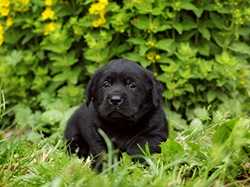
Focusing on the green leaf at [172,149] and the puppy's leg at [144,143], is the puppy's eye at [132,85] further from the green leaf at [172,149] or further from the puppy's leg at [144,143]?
the green leaf at [172,149]

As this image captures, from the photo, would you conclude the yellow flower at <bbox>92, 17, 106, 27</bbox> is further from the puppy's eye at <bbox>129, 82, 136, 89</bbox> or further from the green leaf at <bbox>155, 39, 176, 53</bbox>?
the puppy's eye at <bbox>129, 82, 136, 89</bbox>

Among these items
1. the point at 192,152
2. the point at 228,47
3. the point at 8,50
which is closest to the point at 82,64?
the point at 8,50

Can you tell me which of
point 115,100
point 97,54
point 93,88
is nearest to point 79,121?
point 93,88

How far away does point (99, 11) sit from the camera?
7.88 meters

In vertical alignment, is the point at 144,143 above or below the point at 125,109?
below

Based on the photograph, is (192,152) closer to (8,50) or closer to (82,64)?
(82,64)

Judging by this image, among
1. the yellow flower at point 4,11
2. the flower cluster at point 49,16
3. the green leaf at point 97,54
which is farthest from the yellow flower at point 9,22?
the green leaf at point 97,54

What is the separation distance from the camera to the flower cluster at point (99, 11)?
783 centimetres

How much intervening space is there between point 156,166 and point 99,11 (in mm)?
3567

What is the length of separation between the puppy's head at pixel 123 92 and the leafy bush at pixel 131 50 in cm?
154

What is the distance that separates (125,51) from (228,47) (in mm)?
1017

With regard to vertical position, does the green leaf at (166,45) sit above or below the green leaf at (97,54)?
above

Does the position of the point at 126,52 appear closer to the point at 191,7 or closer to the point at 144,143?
the point at 191,7

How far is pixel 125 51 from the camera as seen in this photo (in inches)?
319
